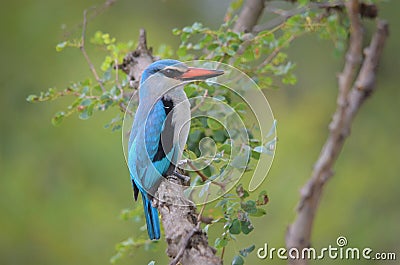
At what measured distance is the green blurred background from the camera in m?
4.06

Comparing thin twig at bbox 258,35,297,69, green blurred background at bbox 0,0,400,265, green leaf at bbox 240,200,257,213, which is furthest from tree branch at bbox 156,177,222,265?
green blurred background at bbox 0,0,400,265

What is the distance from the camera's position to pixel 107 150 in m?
4.14

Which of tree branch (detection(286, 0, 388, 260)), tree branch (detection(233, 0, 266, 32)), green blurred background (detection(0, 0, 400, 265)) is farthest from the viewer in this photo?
green blurred background (detection(0, 0, 400, 265))

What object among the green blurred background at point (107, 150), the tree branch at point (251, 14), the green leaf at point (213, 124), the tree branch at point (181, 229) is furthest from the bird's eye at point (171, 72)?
the green blurred background at point (107, 150)

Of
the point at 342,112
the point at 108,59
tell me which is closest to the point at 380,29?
the point at 342,112

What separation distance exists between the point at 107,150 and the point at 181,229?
271cm

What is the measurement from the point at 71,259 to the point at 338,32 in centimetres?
269

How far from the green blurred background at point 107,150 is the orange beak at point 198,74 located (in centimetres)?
213

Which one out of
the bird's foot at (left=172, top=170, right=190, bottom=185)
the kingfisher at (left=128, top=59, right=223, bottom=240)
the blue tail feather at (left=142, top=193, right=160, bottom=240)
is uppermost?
the kingfisher at (left=128, top=59, right=223, bottom=240)

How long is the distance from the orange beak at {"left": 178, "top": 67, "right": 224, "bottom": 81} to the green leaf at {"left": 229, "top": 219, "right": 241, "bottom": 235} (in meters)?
0.42

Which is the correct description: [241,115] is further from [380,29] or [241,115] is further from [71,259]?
[71,259]

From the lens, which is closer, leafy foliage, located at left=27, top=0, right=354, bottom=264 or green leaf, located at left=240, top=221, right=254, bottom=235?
green leaf, located at left=240, top=221, right=254, bottom=235

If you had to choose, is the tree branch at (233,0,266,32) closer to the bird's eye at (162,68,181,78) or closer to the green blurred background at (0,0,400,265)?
the bird's eye at (162,68,181,78)

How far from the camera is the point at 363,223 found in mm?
3977
